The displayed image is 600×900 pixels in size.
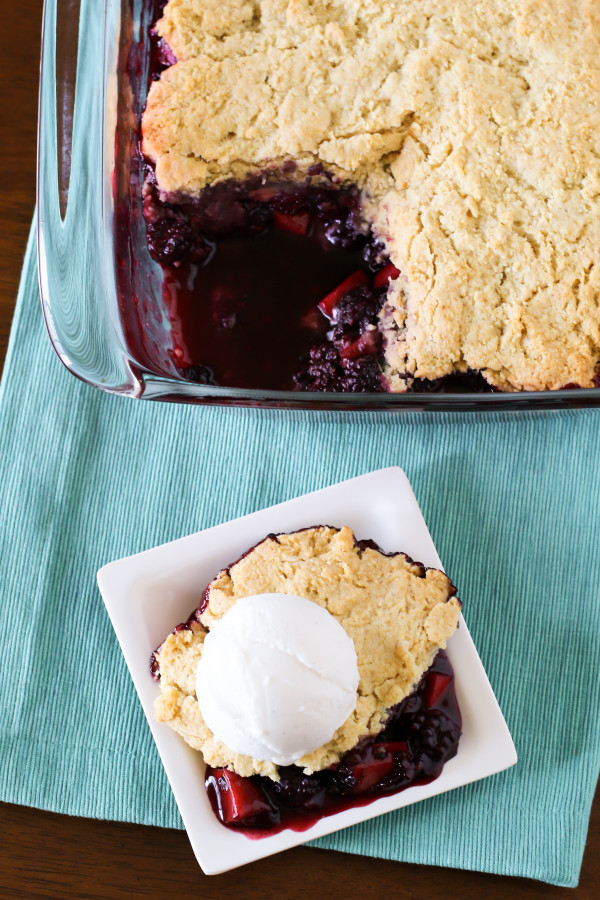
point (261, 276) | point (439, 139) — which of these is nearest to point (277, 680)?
point (261, 276)

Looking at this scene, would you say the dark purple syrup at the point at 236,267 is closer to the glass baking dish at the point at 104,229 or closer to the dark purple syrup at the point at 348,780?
the glass baking dish at the point at 104,229

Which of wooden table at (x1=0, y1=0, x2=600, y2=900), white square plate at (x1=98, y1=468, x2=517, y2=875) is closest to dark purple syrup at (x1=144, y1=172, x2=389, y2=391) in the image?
white square plate at (x1=98, y1=468, x2=517, y2=875)

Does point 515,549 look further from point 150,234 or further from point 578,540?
point 150,234

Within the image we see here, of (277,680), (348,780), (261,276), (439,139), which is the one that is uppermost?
(439,139)

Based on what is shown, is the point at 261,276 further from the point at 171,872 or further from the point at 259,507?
the point at 171,872

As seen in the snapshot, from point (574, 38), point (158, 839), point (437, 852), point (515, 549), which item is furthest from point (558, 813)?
point (574, 38)

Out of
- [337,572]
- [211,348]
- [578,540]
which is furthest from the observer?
[578,540]
